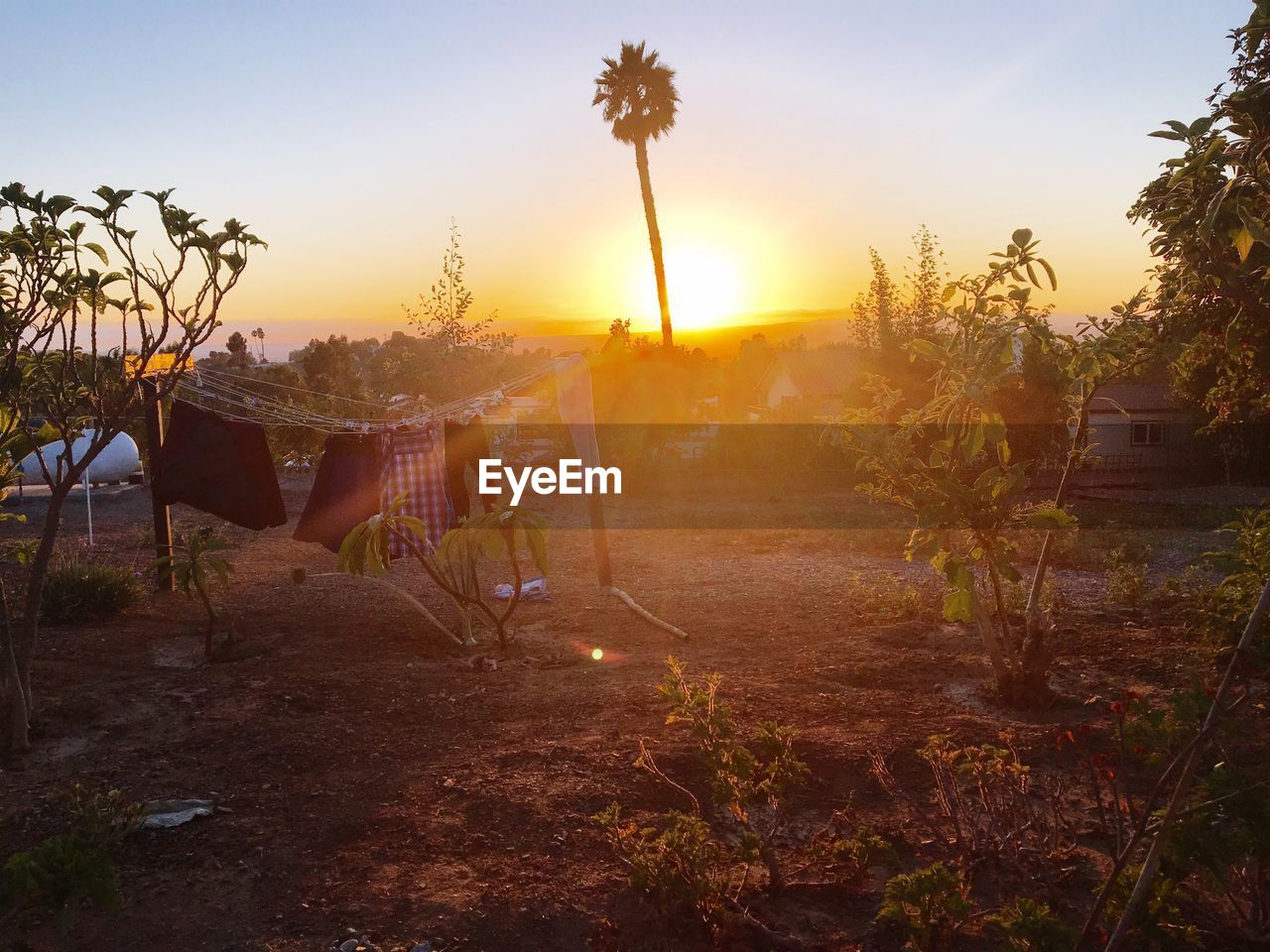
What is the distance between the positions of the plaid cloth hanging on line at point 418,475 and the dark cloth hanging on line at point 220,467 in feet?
3.30

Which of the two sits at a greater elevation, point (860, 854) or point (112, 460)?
point (112, 460)

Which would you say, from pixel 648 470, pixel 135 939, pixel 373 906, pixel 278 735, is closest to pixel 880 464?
pixel 373 906

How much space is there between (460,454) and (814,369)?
2989cm

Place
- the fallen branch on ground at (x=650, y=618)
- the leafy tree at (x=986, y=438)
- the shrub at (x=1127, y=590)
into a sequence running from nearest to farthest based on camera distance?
the leafy tree at (x=986, y=438) < the fallen branch on ground at (x=650, y=618) < the shrub at (x=1127, y=590)

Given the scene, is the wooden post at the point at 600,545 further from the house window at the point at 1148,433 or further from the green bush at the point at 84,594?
the house window at the point at 1148,433

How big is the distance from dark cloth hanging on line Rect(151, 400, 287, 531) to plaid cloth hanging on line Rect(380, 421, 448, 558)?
1.01 meters

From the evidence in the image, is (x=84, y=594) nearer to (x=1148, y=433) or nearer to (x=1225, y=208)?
(x=1225, y=208)

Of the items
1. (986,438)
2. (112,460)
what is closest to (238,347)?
(112,460)

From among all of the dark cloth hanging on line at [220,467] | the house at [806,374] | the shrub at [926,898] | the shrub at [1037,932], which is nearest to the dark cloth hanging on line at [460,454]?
the dark cloth hanging on line at [220,467]

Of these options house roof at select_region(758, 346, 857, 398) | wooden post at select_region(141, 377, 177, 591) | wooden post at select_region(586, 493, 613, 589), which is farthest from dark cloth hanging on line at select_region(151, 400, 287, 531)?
house roof at select_region(758, 346, 857, 398)

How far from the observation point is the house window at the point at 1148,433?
25.9m

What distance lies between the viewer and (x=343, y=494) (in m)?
8.15

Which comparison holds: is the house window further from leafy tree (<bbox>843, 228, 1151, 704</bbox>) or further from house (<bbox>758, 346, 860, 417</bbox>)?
leafy tree (<bbox>843, 228, 1151, 704</bbox>)

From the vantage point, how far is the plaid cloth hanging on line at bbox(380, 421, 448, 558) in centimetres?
819
